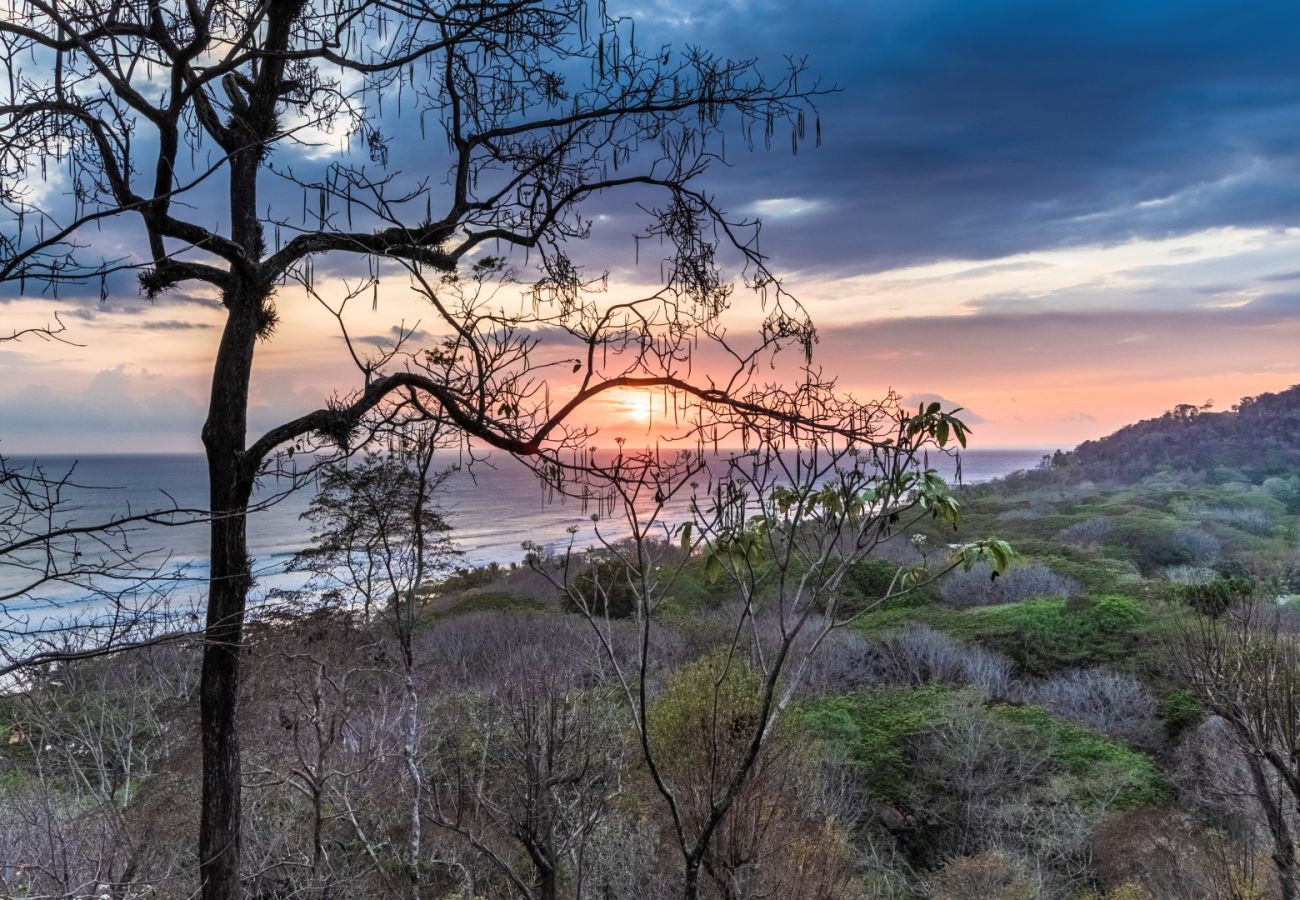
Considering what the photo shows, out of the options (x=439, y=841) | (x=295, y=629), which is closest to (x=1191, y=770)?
(x=439, y=841)

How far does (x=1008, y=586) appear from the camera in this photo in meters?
29.1

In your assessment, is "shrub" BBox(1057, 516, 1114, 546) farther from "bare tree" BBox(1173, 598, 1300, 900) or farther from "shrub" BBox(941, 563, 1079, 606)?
"bare tree" BBox(1173, 598, 1300, 900)

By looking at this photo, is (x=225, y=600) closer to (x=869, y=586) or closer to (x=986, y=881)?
(x=986, y=881)

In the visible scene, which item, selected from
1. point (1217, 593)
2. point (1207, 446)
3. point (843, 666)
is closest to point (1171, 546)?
point (1217, 593)

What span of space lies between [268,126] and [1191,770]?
18.5 meters

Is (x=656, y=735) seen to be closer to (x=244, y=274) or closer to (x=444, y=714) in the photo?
(x=444, y=714)

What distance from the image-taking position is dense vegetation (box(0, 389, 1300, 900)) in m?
9.38

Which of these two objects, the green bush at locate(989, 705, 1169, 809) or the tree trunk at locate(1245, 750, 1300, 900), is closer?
the tree trunk at locate(1245, 750, 1300, 900)

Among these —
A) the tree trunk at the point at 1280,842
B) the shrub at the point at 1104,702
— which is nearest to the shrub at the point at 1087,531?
the shrub at the point at 1104,702

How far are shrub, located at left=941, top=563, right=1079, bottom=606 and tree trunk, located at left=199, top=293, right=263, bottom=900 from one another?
27816 mm

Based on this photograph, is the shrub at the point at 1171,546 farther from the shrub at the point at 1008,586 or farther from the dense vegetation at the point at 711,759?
the shrub at the point at 1008,586

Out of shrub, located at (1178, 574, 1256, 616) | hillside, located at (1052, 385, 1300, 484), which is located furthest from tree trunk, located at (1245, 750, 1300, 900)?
hillside, located at (1052, 385, 1300, 484)

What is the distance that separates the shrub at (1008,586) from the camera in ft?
92.7

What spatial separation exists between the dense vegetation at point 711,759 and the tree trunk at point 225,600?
0.38m
